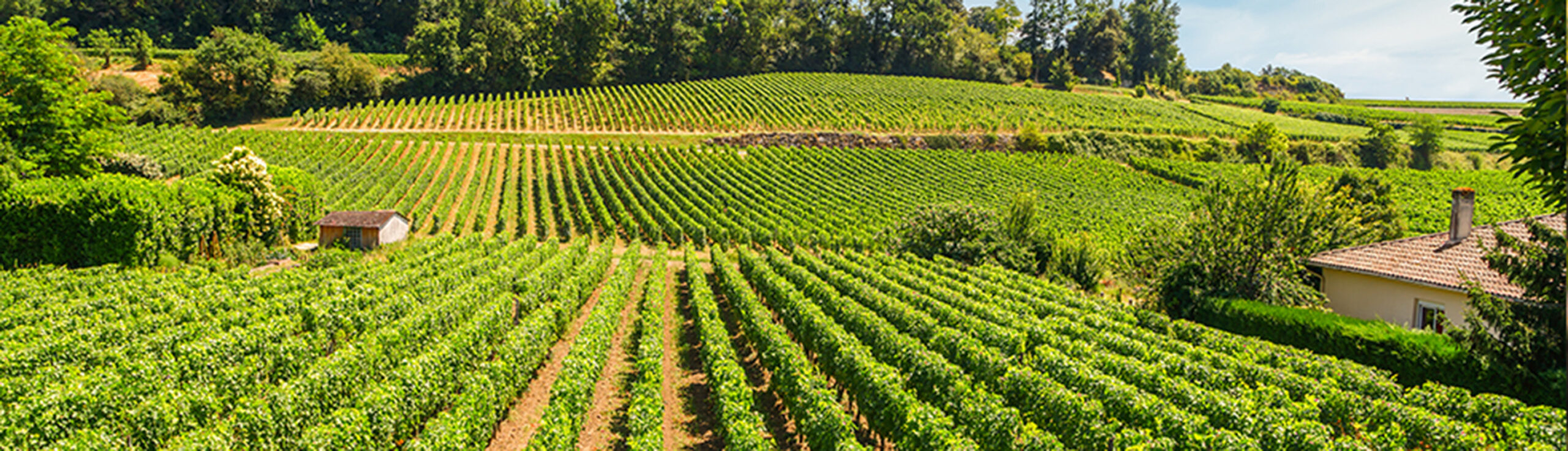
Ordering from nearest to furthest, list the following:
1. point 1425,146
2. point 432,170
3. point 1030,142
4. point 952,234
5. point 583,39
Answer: point 952,234 → point 432,170 → point 1030,142 → point 1425,146 → point 583,39

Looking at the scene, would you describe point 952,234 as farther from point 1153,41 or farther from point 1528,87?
point 1153,41

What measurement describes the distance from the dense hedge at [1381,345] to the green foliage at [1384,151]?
74.6m

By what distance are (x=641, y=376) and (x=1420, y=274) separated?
19908 millimetres

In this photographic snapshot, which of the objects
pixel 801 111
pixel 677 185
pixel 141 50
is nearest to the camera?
pixel 677 185

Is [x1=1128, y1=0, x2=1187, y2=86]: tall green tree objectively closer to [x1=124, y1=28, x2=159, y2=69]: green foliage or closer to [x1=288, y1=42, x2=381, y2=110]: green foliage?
[x1=288, y1=42, x2=381, y2=110]: green foliage

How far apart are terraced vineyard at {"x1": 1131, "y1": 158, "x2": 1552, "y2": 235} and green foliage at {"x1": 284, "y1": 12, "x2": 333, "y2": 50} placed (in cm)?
9446

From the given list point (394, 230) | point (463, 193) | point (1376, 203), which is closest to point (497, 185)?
point (463, 193)

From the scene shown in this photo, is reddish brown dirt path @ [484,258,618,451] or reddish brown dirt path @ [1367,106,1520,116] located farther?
reddish brown dirt path @ [1367,106,1520,116]

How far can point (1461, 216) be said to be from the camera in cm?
1866

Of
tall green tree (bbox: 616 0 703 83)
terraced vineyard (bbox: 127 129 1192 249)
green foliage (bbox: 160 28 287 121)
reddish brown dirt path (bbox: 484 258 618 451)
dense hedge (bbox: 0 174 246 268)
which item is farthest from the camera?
tall green tree (bbox: 616 0 703 83)

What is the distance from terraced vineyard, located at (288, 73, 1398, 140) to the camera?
65.9m

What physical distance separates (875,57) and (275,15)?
81868 millimetres

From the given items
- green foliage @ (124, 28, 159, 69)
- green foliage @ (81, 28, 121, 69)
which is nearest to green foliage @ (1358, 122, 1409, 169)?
green foliage @ (124, 28, 159, 69)

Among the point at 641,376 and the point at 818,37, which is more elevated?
the point at 818,37
